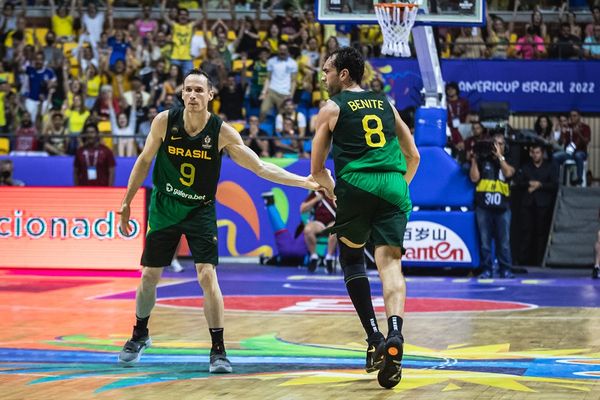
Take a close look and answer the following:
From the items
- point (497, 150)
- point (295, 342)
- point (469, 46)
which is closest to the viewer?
point (295, 342)

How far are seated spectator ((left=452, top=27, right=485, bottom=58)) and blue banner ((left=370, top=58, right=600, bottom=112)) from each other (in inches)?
25.9

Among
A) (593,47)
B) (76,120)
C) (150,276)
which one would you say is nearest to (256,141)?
(76,120)

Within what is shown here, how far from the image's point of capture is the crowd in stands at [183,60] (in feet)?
69.7

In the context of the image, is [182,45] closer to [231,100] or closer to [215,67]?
[215,67]

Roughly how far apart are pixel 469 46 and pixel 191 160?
593 inches

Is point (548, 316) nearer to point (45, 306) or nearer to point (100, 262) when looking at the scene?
point (45, 306)

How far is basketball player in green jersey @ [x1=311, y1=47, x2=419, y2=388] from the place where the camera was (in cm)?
768

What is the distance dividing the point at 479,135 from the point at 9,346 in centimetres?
1011

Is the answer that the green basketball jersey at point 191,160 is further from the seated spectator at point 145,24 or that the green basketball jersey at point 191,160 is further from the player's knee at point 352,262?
the seated spectator at point 145,24

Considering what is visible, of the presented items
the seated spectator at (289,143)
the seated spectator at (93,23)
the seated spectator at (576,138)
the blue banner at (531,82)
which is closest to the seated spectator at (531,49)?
the blue banner at (531,82)

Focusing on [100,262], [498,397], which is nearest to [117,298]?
[100,262]

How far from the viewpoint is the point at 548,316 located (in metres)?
11.9

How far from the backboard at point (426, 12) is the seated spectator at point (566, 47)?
5493mm

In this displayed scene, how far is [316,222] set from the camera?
1825 cm
